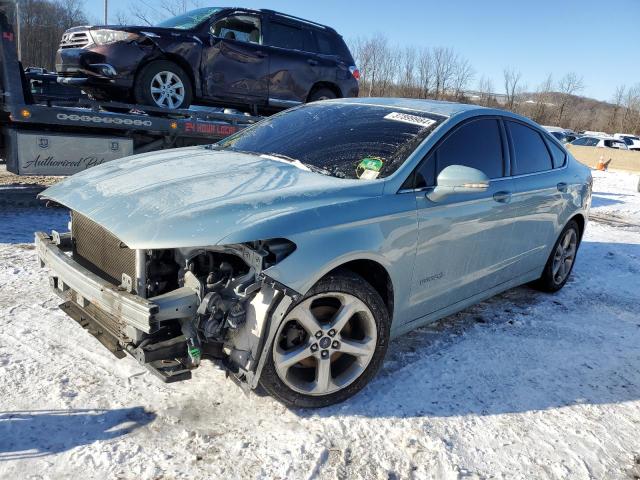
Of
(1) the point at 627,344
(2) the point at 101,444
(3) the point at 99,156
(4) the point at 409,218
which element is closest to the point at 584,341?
(1) the point at 627,344

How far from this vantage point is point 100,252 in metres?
3.07

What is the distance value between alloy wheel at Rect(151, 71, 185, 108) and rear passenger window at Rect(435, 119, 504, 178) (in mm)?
4979

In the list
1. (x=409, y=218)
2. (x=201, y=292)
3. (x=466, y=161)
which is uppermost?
(x=466, y=161)

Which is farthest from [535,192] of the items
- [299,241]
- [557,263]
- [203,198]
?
[203,198]

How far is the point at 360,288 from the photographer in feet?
9.59

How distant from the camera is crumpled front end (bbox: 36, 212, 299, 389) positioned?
8.27 ft

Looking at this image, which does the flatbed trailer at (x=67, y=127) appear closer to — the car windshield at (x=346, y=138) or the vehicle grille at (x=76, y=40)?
the vehicle grille at (x=76, y=40)

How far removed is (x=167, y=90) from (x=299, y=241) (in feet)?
18.7

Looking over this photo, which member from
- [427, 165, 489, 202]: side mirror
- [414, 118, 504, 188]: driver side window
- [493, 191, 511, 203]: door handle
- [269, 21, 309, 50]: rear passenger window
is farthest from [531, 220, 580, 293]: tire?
[269, 21, 309, 50]: rear passenger window

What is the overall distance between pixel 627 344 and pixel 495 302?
1.11m

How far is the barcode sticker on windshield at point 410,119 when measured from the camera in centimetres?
356

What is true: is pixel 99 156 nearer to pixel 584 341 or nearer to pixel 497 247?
pixel 497 247

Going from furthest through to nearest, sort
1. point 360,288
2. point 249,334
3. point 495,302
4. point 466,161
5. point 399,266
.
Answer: point 495,302 < point 466,161 < point 399,266 < point 360,288 < point 249,334

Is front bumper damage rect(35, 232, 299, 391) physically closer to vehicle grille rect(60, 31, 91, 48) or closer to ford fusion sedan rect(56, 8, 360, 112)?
ford fusion sedan rect(56, 8, 360, 112)
